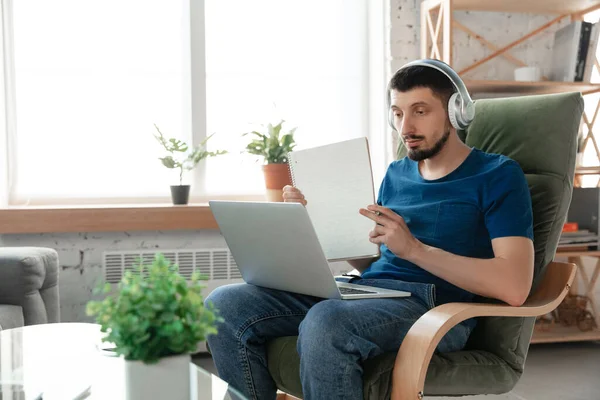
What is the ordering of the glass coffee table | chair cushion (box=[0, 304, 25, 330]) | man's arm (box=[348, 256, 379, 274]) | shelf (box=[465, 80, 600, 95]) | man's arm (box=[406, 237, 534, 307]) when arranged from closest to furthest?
the glass coffee table < man's arm (box=[406, 237, 534, 307]) < man's arm (box=[348, 256, 379, 274]) < chair cushion (box=[0, 304, 25, 330]) < shelf (box=[465, 80, 600, 95])

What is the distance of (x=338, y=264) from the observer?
3.19 metres

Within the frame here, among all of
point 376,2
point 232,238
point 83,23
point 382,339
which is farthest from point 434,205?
point 83,23

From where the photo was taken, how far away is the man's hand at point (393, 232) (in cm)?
154

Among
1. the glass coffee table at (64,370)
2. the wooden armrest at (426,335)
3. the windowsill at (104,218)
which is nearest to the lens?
the glass coffee table at (64,370)

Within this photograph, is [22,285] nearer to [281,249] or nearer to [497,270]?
[281,249]

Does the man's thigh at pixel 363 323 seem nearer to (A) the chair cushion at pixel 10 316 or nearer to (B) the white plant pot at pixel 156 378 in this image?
(B) the white plant pot at pixel 156 378

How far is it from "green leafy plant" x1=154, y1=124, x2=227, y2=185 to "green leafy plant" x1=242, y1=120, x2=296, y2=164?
0.14 m

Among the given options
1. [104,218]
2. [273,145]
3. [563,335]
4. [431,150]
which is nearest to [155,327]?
[431,150]

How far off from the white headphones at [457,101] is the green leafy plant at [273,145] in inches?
54.2

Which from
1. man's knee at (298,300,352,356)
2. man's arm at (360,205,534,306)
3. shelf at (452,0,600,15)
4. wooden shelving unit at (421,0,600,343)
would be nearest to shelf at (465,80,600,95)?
wooden shelving unit at (421,0,600,343)

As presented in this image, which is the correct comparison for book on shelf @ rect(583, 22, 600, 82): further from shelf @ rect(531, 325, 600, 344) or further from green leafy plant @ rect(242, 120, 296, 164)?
green leafy plant @ rect(242, 120, 296, 164)

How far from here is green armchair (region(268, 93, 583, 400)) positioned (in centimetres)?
138

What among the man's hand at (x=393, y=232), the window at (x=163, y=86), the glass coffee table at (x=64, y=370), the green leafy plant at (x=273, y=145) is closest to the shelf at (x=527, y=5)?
the window at (x=163, y=86)

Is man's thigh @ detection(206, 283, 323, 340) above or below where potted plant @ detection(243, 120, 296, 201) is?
below
